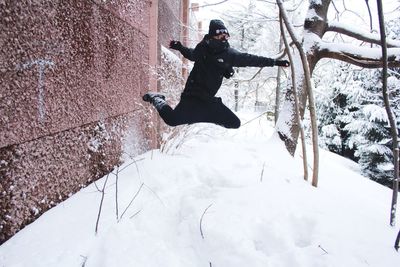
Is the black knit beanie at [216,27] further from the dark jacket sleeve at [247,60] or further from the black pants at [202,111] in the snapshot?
the black pants at [202,111]

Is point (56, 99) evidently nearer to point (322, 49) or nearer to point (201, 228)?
point (201, 228)

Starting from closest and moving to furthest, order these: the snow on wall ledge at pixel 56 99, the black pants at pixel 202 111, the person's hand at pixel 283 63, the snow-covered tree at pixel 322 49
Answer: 1. the snow on wall ledge at pixel 56 99
2. the person's hand at pixel 283 63
3. the black pants at pixel 202 111
4. the snow-covered tree at pixel 322 49

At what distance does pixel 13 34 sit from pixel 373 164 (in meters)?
15.2

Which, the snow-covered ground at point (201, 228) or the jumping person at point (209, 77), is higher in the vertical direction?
the jumping person at point (209, 77)

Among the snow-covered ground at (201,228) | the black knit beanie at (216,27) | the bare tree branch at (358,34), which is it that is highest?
the bare tree branch at (358,34)

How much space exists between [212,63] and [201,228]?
1543mm

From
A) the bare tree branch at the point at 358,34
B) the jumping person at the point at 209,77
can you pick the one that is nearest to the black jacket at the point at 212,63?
the jumping person at the point at 209,77

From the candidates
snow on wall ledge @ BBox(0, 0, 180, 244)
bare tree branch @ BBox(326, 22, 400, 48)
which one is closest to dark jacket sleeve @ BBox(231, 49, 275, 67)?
snow on wall ledge @ BBox(0, 0, 180, 244)

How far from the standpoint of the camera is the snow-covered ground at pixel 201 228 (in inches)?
74.2

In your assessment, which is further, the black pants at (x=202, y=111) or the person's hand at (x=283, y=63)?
the black pants at (x=202, y=111)

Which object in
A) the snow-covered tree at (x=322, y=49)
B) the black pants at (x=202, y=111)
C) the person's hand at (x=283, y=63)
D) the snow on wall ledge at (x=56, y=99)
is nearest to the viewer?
the snow on wall ledge at (x=56, y=99)

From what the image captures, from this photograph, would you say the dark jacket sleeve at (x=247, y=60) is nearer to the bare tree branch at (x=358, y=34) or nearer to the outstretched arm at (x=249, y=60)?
the outstretched arm at (x=249, y=60)

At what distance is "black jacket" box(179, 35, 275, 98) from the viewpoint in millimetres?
3023

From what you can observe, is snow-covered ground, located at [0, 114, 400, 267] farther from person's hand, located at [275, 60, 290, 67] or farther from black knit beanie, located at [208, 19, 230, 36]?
black knit beanie, located at [208, 19, 230, 36]
